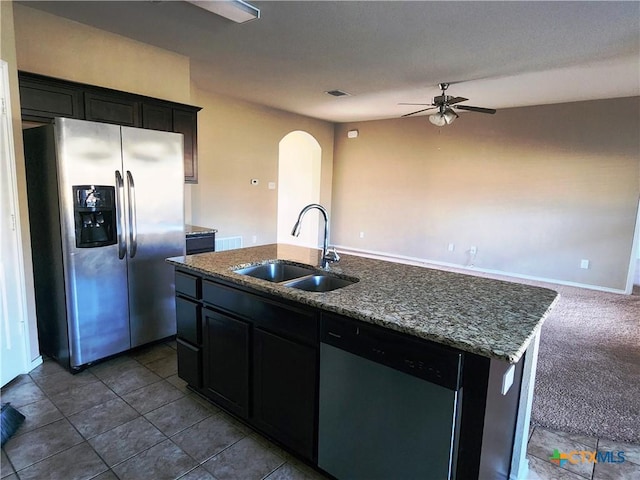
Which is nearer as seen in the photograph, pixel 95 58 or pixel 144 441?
pixel 144 441

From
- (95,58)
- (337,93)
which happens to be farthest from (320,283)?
(337,93)

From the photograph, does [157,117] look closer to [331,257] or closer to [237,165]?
[237,165]

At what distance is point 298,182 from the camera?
8.23m

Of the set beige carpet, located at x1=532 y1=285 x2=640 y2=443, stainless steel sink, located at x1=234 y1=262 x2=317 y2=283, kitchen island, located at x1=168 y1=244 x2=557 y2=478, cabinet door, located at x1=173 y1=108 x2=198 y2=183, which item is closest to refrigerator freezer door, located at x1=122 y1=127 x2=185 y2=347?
kitchen island, located at x1=168 y1=244 x2=557 y2=478

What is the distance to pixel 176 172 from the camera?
3020 millimetres

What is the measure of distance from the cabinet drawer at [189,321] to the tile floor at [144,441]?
0.41 m

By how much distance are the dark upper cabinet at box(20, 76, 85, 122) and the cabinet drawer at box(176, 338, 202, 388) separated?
2099 millimetres

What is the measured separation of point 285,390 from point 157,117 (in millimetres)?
2963

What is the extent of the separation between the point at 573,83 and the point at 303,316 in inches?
182

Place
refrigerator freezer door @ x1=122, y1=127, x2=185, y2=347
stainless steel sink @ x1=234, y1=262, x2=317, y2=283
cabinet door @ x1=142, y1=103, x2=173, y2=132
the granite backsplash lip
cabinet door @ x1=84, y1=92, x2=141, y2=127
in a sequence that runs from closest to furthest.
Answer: the granite backsplash lip < stainless steel sink @ x1=234, y1=262, x2=317, y2=283 < refrigerator freezer door @ x1=122, y1=127, x2=185, y2=347 < cabinet door @ x1=84, y1=92, x2=141, y2=127 < cabinet door @ x1=142, y1=103, x2=173, y2=132

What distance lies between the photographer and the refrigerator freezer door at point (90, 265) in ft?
7.97

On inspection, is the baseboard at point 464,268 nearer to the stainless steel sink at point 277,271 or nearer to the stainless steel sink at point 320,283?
the stainless steel sink at point 277,271

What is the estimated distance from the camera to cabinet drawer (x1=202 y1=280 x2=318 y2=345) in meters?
1.67

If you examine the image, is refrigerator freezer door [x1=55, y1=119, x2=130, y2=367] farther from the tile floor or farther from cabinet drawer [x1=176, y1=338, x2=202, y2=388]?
cabinet drawer [x1=176, y1=338, x2=202, y2=388]
